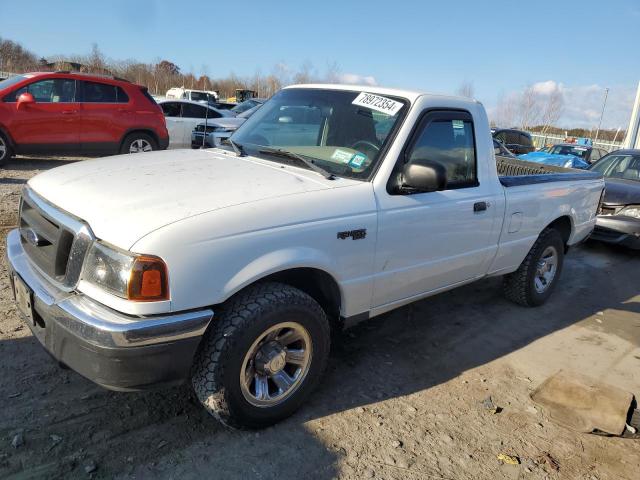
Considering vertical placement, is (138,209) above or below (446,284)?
above

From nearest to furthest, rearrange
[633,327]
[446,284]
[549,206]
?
[446,284]
[549,206]
[633,327]

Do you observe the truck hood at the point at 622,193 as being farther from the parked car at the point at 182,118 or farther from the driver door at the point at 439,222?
the parked car at the point at 182,118

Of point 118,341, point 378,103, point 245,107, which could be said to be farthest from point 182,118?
point 118,341

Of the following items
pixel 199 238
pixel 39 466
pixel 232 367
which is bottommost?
pixel 39 466

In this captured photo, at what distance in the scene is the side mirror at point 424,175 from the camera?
3.10m

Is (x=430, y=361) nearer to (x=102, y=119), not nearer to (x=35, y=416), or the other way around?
(x=35, y=416)

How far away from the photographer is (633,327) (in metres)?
5.11

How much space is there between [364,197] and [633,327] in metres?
3.69

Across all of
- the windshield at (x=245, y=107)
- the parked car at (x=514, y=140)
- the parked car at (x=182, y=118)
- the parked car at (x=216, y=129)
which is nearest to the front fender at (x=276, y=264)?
the parked car at (x=216, y=129)

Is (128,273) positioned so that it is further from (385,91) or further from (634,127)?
(634,127)

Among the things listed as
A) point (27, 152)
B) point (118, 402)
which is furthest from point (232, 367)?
point (27, 152)

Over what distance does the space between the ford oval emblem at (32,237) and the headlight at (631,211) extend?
7.56m

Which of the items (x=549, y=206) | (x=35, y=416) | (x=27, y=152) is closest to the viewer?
(x=35, y=416)

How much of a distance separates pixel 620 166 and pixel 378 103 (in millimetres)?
6899
